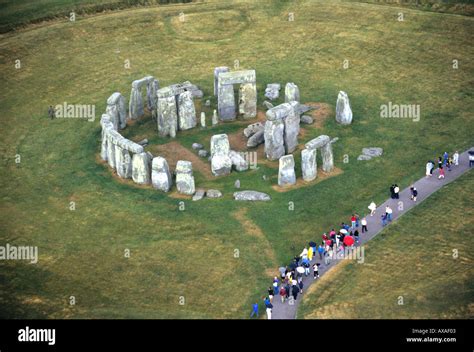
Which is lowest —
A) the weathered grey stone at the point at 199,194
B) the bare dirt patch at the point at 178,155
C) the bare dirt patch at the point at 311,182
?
the bare dirt patch at the point at 311,182

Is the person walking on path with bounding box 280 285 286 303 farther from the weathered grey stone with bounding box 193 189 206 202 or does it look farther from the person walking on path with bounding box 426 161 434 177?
the person walking on path with bounding box 426 161 434 177

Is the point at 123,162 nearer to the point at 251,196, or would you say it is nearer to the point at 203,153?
the point at 203,153

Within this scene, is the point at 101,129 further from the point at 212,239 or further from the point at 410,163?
the point at 410,163

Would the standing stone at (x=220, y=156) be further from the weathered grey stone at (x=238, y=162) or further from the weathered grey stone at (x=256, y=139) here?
the weathered grey stone at (x=256, y=139)

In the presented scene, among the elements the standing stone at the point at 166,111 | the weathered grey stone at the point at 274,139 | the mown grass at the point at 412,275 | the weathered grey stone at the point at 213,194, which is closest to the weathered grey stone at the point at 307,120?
the weathered grey stone at the point at 274,139

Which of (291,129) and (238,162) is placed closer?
(238,162)

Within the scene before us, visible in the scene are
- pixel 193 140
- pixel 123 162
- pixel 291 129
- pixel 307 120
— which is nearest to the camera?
pixel 123 162

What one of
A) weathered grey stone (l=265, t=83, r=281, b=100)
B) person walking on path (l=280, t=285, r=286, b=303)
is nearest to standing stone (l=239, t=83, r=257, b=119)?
weathered grey stone (l=265, t=83, r=281, b=100)

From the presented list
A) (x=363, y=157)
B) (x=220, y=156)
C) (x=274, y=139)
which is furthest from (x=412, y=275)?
(x=220, y=156)
